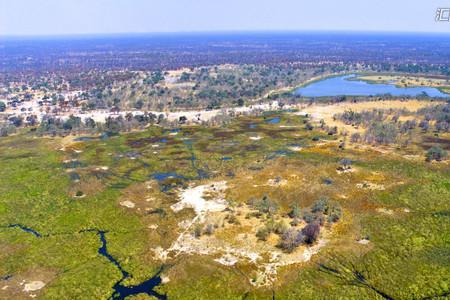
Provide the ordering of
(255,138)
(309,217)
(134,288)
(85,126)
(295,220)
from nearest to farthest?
1. (134,288)
2. (309,217)
3. (295,220)
4. (255,138)
5. (85,126)

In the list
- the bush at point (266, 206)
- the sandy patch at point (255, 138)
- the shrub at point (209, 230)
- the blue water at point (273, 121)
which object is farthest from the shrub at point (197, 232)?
the blue water at point (273, 121)

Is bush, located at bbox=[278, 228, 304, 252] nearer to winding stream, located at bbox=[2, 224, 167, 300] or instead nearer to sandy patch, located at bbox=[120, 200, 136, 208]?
winding stream, located at bbox=[2, 224, 167, 300]

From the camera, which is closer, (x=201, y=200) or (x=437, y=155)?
(x=201, y=200)

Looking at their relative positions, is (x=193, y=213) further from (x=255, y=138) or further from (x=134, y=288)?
(x=255, y=138)

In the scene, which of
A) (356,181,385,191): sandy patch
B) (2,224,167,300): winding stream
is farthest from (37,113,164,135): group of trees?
(356,181,385,191): sandy patch

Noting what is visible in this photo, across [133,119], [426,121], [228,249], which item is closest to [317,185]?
[228,249]

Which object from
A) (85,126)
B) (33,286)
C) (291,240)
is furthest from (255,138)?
(33,286)

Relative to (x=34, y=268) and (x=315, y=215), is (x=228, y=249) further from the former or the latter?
(x=34, y=268)
